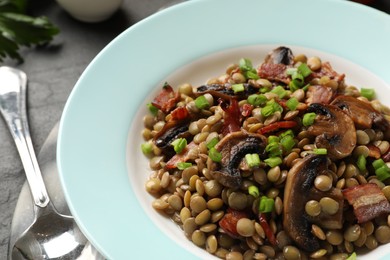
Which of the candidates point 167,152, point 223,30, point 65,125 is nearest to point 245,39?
point 223,30

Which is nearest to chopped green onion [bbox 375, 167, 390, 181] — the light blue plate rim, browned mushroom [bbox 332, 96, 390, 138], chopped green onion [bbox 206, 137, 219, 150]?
browned mushroom [bbox 332, 96, 390, 138]

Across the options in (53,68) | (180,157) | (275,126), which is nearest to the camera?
(275,126)

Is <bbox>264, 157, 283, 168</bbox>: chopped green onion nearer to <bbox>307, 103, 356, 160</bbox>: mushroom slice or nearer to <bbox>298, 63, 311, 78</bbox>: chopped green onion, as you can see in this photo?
<bbox>307, 103, 356, 160</bbox>: mushroom slice

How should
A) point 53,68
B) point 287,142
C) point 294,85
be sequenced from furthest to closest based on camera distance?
point 53,68 < point 294,85 < point 287,142

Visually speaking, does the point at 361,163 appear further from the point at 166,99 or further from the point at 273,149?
the point at 166,99

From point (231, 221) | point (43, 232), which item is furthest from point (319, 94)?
point (43, 232)

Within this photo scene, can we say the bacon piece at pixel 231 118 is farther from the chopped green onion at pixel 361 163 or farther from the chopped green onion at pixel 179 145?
the chopped green onion at pixel 361 163
